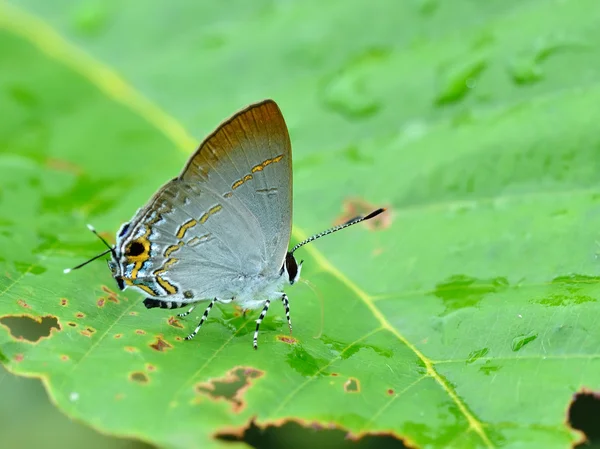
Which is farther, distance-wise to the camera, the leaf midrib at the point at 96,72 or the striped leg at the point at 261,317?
the leaf midrib at the point at 96,72

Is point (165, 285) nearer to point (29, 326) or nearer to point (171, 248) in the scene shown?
point (171, 248)

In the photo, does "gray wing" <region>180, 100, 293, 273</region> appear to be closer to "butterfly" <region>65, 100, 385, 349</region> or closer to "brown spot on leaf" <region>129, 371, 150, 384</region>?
"butterfly" <region>65, 100, 385, 349</region>

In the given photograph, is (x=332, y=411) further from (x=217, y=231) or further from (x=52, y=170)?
(x=52, y=170)

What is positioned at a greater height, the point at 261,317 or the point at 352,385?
the point at 261,317

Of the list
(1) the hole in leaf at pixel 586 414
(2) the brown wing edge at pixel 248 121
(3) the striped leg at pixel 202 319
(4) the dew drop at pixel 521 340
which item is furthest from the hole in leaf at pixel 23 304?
(1) the hole in leaf at pixel 586 414

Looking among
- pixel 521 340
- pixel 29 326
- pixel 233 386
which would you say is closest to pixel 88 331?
pixel 29 326

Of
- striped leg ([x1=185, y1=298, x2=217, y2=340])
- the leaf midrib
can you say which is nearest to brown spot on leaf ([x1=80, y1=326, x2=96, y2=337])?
striped leg ([x1=185, y1=298, x2=217, y2=340])

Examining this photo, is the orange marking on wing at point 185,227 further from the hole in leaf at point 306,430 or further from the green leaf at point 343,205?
the hole in leaf at point 306,430
